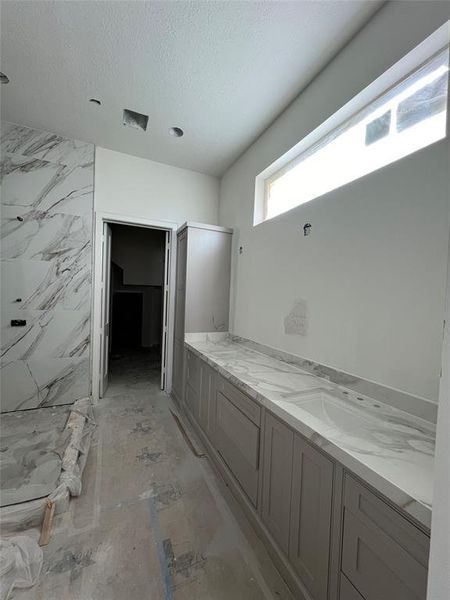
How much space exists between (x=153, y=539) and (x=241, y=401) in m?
0.88

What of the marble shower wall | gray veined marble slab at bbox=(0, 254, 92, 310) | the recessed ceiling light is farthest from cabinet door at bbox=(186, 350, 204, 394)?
the recessed ceiling light

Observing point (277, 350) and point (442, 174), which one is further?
point (277, 350)

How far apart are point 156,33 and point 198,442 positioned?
3.15 m

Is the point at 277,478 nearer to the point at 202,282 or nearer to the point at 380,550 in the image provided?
the point at 380,550

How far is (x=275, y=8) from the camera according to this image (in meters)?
1.38

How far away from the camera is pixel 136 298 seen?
623 centimetres

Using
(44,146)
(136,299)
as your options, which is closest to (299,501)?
(44,146)

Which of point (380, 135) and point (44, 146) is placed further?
point (44, 146)

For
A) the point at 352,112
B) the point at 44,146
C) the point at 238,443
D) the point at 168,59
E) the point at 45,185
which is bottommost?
the point at 238,443

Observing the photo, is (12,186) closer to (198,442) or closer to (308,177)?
(308,177)

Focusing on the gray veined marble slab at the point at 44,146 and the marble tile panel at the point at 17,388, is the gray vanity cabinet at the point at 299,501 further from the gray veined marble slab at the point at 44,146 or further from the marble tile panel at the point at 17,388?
the gray veined marble slab at the point at 44,146

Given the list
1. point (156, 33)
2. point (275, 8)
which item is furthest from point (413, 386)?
point (156, 33)

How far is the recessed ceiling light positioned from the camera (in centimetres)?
244

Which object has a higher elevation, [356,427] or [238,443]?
[356,427]
